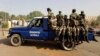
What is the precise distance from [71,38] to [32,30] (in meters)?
2.60

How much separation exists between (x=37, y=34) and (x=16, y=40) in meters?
1.57

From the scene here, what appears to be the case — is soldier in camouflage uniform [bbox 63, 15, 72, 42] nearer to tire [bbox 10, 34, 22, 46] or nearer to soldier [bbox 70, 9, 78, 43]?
soldier [bbox 70, 9, 78, 43]

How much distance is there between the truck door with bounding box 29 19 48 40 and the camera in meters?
14.2

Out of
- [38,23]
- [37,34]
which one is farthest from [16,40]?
[38,23]

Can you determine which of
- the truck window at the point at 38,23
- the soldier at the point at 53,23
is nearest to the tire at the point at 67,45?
the soldier at the point at 53,23

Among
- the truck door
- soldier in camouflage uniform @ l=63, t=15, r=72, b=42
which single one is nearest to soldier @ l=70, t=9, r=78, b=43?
soldier in camouflage uniform @ l=63, t=15, r=72, b=42

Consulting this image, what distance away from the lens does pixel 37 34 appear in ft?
46.9

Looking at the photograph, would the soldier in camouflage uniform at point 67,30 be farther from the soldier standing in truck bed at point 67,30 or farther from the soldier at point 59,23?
the soldier at point 59,23

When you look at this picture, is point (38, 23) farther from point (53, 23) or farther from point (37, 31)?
point (53, 23)

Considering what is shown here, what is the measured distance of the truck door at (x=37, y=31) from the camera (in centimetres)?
1421

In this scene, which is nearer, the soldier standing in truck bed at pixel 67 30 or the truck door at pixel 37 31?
the soldier standing in truck bed at pixel 67 30

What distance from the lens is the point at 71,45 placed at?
542 inches

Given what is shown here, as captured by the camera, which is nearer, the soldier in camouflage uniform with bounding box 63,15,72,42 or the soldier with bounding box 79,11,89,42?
the soldier in camouflage uniform with bounding box 63,15,72,42

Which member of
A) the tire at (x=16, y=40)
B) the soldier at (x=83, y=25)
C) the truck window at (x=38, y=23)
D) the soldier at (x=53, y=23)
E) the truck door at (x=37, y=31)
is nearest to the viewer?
the soldier at (x=83, y=25)
